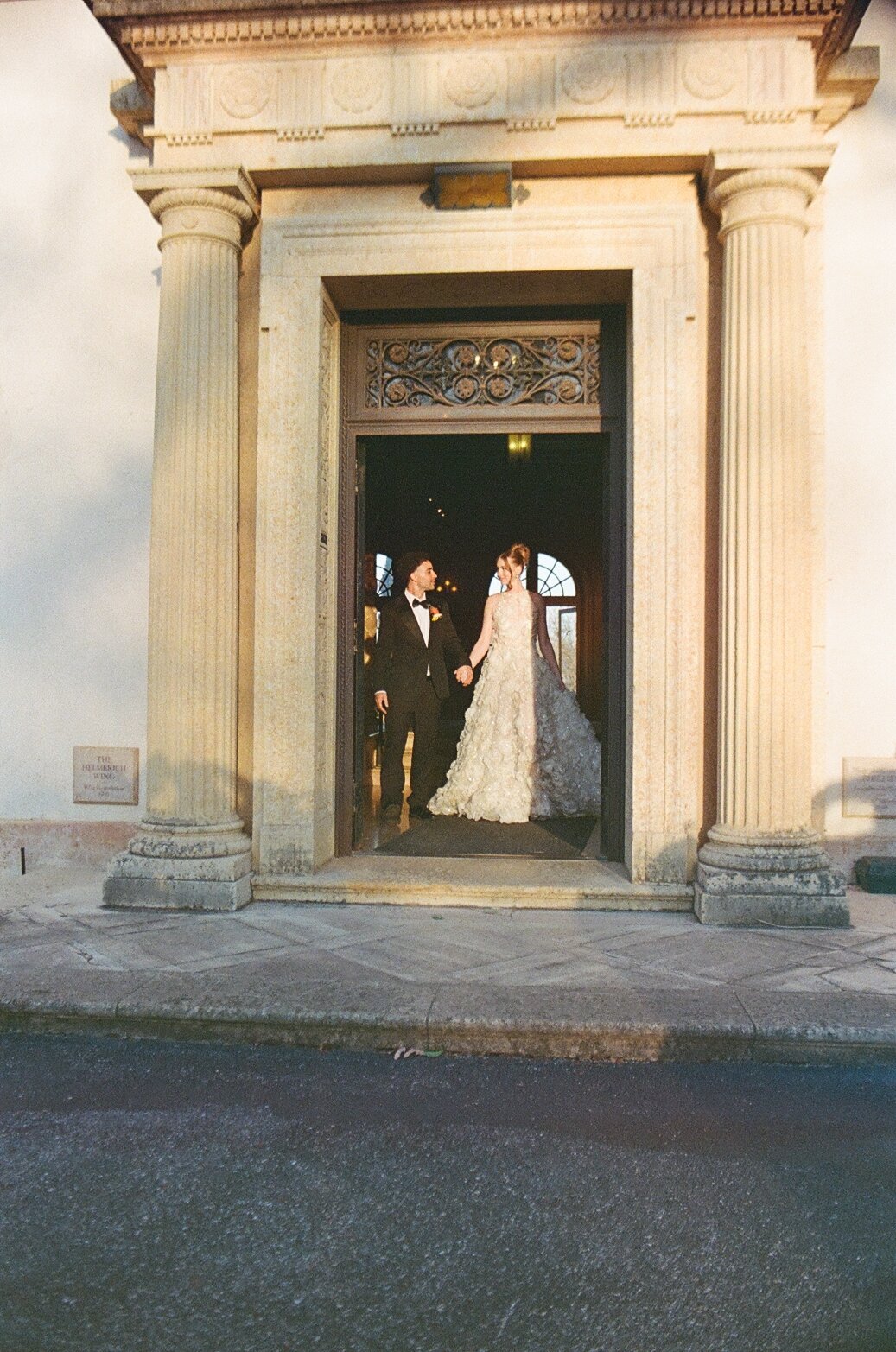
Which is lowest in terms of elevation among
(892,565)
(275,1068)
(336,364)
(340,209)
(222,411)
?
(275,1068)

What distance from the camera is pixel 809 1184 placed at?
9.07ft

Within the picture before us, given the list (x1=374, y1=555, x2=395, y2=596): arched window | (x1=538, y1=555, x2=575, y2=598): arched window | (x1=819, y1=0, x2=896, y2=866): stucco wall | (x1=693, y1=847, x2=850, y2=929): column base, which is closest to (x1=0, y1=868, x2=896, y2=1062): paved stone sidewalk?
(x1=693, y1=847, x2=850, y2=929): column base

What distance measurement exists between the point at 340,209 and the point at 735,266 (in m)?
2.33

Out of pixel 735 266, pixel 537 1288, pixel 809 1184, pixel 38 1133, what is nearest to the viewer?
pixel 537 1288

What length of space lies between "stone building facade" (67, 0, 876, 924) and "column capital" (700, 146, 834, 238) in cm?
2

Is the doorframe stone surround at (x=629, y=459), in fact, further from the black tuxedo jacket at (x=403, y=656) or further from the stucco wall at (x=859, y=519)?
the black tuxedo jacket at (x=403, y=656)

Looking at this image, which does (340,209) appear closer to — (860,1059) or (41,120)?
(41,120)

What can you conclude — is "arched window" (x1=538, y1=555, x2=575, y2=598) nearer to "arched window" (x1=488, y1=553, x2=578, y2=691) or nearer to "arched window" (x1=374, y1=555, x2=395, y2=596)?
"arched window" (x1=488, y1=553, x2=578, y2=691)

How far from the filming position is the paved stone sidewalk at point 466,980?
12.3 feet

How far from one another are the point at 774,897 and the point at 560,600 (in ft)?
61.9

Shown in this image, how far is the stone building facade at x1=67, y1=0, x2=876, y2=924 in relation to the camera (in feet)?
18.2

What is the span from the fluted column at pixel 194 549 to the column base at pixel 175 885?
0.22 feet

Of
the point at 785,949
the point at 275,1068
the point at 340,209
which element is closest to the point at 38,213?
the point at 340,209

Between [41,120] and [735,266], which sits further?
[41,120]
